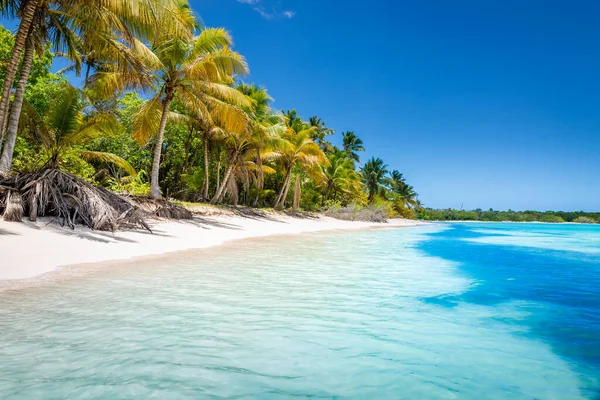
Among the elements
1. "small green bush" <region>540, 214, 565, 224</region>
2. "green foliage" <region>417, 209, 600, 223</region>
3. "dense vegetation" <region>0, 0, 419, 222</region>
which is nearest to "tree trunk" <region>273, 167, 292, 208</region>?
"dense vegetation" <region>0, 0, 419, 222</region>

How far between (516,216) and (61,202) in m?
93.2

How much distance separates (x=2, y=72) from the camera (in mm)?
14086

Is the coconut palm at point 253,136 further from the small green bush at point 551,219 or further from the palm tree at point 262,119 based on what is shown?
the small green bush at point 551,219

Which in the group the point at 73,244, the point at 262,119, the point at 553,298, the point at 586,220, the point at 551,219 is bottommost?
the point at 553,298

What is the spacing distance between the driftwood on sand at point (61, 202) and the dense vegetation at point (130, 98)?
1.70 ft

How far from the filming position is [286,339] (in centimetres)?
300

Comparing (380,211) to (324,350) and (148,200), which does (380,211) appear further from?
(324,350)

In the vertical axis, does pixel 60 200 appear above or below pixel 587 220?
below

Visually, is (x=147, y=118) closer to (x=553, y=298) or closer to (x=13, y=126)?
(x=13, y=126)

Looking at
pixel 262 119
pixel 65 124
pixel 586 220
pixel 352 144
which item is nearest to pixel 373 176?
pixel 352 144

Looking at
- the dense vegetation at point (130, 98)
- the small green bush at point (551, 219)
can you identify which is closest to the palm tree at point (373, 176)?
the dense vegetation at point (130, 98)

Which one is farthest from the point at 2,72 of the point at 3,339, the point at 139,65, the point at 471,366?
the point at 471,366

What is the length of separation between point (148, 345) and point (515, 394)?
2.62 m

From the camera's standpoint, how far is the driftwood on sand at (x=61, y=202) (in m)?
7.66
